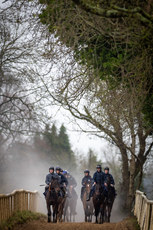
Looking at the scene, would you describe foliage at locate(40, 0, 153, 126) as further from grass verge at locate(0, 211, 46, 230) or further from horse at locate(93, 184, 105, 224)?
grass verge at locate(0, 211, 46, 230)

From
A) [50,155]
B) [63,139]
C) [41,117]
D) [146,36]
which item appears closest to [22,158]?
[50,155]

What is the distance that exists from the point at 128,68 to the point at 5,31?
35.4 ft

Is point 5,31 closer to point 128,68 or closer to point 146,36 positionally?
point 128,68

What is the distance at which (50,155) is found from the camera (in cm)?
4909

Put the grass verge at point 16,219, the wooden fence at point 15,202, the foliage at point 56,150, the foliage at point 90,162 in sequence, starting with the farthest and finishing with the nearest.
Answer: the foliage at point 90,162, the foliage at point 56,150, the wooden fence at point 15,202, the grass verge at point 16,219

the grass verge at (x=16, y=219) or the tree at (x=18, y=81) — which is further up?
the tree at (x=18, y=81)

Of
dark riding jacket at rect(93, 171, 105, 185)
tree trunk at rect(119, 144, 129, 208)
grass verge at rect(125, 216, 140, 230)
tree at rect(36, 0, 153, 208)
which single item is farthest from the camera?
tree trunk at rect(119, 144, 129, 208)

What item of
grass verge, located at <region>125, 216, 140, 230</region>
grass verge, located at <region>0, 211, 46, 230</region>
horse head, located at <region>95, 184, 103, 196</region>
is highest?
horse head, located at <region>95, 184, 103, 196</region>

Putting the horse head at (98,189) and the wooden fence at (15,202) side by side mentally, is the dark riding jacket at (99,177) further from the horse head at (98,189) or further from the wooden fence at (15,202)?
the wooden fence at (15,202)

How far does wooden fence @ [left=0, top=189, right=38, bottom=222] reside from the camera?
37.9 ft

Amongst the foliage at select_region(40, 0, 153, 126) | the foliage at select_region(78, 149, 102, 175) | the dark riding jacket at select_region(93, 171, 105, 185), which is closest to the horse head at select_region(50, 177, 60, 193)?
the dark riding jacket at select_region(93, 171, 105, 185)

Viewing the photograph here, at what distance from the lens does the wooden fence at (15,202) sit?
1155cm

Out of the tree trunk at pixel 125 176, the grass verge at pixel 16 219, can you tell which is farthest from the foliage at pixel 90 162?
the grass verge at pixel 16 219

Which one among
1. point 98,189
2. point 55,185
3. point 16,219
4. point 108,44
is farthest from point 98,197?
point 108,44
